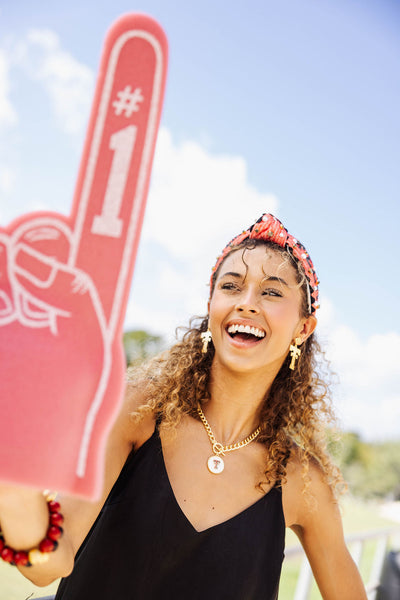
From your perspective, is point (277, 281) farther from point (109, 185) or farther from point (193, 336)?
point (109, 185)

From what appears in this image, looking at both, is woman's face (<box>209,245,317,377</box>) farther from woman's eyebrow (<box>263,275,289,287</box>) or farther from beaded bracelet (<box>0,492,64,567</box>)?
beaded bracelet (<box>0,492,64,567</box>)

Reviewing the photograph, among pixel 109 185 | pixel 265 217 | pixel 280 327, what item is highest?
pixel 265 217

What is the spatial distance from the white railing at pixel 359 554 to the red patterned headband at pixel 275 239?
112 cm

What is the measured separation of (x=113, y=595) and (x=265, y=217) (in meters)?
1.36

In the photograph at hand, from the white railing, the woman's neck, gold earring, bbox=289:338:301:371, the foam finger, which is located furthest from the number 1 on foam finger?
the white railing

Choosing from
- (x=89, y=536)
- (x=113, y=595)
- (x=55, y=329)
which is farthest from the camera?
(x=89, y=536)

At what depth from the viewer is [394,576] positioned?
3.33 meters

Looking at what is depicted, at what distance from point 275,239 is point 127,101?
1.06 metres

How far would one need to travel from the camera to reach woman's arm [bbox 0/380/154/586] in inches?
36.0

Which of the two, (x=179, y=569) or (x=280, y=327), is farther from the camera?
(x=280, y=327)

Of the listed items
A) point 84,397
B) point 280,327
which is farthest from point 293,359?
point 84,397

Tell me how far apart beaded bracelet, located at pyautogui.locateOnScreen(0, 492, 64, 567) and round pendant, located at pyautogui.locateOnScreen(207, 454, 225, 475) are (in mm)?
771

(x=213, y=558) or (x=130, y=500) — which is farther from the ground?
(x=130, y=500)

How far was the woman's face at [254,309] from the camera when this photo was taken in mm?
1604
